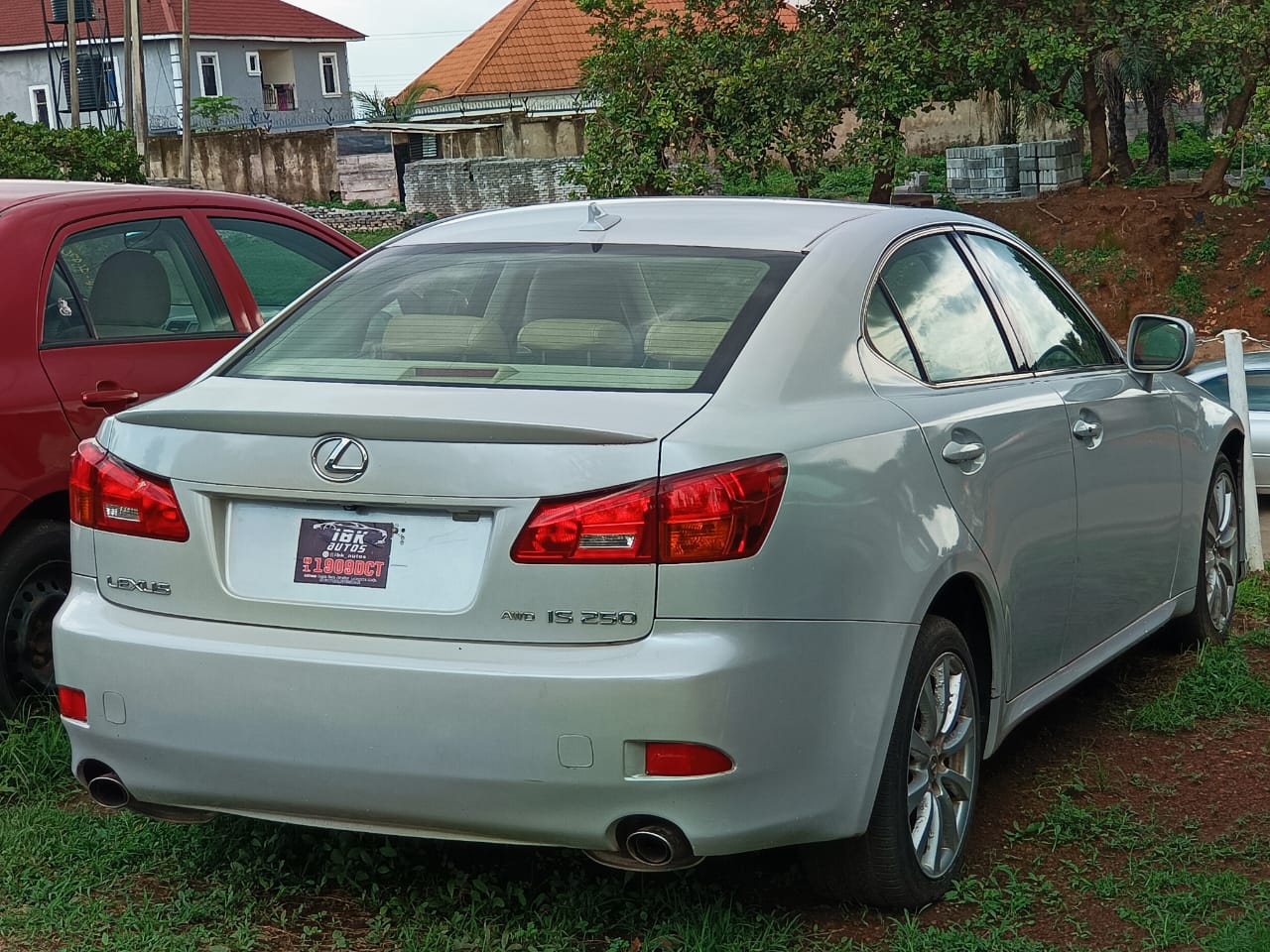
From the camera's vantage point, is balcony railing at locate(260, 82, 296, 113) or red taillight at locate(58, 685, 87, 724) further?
balcony railing at locate(260, 82, 296, 113)

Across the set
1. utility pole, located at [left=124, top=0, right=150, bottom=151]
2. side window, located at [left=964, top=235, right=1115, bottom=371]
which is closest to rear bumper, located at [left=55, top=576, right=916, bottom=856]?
side window, located at [left=964, top=235, right=1115, bottom=371]

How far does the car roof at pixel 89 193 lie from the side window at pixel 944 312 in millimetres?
2545

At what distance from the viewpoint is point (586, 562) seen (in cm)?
312

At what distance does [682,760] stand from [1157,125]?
1090 inches

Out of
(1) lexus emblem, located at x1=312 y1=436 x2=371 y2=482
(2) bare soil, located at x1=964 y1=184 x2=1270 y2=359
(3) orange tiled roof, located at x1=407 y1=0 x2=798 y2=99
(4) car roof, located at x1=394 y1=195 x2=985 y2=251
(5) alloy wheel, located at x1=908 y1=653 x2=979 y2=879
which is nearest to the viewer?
(1) lexus emblem, located at x1=312 y1=436 x2=371 y2=482

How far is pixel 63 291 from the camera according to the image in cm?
527

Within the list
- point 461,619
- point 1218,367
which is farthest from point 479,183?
point 461,619

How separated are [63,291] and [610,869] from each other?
2.65m

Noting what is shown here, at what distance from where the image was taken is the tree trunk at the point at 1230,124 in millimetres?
20625

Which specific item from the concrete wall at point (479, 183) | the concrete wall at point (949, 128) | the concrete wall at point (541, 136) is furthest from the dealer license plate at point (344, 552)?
the concrete wall at point (541, 136)

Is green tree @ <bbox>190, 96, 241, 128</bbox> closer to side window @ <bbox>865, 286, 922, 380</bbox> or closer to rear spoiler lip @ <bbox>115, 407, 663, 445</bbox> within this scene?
side window @ <bbox>865, 286, 922, 380</bbox>

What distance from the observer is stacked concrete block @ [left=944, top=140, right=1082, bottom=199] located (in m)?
25.2

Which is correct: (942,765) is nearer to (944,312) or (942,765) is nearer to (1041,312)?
(944,312)

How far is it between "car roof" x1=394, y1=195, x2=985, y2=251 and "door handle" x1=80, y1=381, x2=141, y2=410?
4.22 feet
